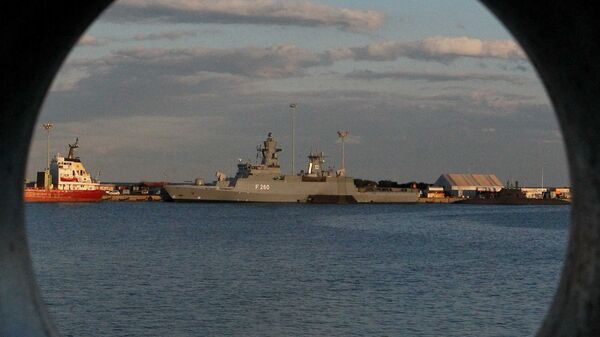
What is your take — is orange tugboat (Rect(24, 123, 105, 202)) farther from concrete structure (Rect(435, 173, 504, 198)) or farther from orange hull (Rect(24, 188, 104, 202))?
concrete structure (Rect(435, 173, 504, 198))

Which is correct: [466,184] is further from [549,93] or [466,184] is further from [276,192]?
[549,93]

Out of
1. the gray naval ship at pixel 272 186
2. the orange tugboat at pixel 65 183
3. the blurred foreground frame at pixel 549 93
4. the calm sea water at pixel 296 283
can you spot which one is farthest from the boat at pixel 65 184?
the blurred foreground frame at pixel 549 93

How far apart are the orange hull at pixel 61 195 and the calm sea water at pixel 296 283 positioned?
60197 mm

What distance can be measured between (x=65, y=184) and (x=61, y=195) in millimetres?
1658

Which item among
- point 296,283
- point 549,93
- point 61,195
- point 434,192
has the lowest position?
point 296,283

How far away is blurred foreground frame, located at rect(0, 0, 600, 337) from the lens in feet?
18.6

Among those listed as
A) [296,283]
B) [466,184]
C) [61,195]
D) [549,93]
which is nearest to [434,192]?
[466,184]

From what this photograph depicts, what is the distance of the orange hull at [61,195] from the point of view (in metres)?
113

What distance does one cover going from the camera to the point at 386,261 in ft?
123

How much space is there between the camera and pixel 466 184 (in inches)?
7195

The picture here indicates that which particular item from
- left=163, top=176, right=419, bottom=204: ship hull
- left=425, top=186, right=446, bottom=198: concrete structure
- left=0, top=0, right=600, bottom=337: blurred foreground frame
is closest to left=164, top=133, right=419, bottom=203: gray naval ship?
left=163, top=176, right=419, bottom=204: ship hull

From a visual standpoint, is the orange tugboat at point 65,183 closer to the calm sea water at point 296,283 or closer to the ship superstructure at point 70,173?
the ship superstructure at point 70,173

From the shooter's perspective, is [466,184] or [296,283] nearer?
[296,283]

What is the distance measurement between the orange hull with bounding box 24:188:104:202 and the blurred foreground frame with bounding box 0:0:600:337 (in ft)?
359
